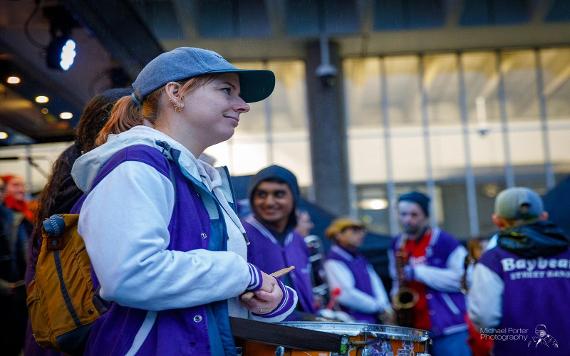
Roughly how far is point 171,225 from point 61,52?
3.58 metres

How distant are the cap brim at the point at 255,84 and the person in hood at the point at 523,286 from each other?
2004 millimetres

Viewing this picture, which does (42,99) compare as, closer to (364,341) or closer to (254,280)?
(254,280)

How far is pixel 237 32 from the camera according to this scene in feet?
29.1

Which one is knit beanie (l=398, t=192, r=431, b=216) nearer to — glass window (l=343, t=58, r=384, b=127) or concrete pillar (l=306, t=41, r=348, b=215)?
concrete pillar (l=306, t=41, r=348, b=215)

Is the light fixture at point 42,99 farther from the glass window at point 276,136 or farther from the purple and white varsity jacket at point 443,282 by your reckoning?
the glass window at point 276,136

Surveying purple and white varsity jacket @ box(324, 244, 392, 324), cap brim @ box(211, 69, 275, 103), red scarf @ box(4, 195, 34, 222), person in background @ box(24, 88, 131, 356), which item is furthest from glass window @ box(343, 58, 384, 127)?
cap brim @ box(211, 69, 275, 103)

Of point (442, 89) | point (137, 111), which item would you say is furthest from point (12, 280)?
point (442, 89)

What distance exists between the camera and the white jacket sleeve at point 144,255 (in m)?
1.91

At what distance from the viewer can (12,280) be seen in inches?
220

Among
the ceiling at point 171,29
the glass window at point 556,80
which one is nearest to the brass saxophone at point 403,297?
the ceiling at point 171,29

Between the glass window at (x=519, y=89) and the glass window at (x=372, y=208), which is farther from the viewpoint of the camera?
the glass window at (x=519, y=89)

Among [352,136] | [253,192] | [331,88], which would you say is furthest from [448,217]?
[253,192]

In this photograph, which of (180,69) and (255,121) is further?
(255,121)

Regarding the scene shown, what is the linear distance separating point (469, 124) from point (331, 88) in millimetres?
3621
